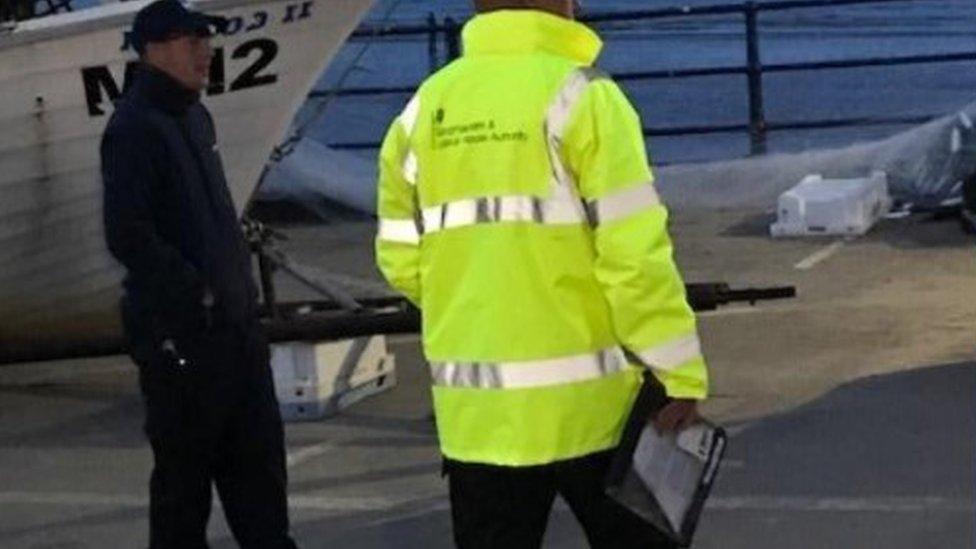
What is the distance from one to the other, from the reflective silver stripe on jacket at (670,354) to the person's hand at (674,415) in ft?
0.36

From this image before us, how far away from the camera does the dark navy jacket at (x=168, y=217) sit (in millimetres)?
6363

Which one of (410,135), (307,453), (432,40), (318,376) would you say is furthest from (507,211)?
(432,40)

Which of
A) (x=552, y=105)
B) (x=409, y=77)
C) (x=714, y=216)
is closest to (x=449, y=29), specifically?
(x=714, y=216)

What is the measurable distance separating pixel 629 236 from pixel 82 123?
6.48 metres

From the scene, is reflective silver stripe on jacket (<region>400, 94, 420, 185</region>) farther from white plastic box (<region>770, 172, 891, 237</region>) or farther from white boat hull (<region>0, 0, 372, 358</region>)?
white plastic box (<region>770, 172, 891, 237</region>)

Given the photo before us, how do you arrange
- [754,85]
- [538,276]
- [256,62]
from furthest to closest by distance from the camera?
[754,85], [256,62], [538,276]

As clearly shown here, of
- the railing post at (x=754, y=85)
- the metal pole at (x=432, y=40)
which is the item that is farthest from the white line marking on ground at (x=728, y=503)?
the railing post at (x=754, y=85)

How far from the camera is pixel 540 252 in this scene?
483 cm

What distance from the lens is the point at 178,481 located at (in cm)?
652

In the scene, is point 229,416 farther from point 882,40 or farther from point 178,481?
point 882,40

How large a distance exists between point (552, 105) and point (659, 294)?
17.2 inches

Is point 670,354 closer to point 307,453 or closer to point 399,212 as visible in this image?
point 399,212

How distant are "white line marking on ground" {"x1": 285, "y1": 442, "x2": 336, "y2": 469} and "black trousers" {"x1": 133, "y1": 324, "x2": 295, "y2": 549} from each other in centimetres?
234

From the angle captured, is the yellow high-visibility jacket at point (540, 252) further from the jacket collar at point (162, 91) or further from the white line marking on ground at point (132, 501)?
the white line marking on ground at point (132, 501)
